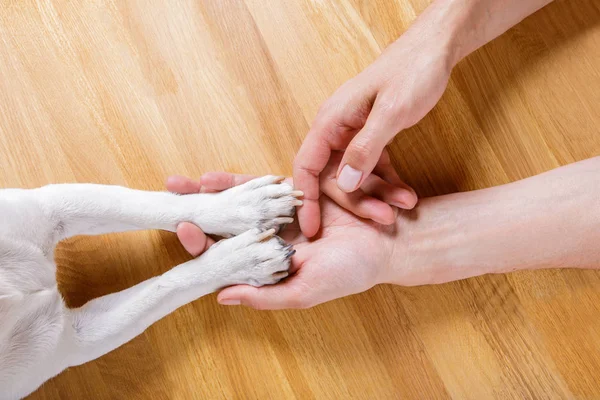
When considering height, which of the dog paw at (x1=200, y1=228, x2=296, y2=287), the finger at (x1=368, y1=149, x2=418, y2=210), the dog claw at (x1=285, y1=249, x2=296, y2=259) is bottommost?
the finger at (x1=368, y1=149, x2=418, y2=210)

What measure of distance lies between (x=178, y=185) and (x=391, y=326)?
0.76 meters

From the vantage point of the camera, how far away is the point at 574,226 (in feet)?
4.52

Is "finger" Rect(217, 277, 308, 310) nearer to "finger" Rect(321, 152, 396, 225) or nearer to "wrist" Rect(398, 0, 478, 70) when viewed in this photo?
"finger" Rect(321, 152, 396, 225)

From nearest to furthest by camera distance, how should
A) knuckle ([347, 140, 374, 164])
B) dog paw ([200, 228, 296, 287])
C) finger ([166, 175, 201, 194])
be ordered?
knuckle ([347, 140, 374, 164]), dog paw ([200, 228, 296, 287]), finger ([166, 175, 201, 194])

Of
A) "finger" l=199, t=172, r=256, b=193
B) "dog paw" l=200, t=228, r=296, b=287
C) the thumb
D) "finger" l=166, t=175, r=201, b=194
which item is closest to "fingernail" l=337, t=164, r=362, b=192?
the thumb

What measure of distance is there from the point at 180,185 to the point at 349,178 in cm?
49

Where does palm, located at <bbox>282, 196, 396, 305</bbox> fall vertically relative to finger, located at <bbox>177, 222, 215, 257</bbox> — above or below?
below

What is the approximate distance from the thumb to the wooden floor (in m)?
0.33

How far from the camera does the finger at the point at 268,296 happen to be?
4.49 ft

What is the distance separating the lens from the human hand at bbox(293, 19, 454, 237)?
1.26m

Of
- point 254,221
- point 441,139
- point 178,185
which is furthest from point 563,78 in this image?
point 178,185

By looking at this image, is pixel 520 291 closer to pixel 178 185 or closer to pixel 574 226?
pixel 574 226

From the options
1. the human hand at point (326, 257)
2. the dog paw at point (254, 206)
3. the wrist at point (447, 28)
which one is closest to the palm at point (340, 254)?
the human hand at point (326, 257)

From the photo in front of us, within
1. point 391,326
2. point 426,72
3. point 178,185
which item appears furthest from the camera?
point 391,326
